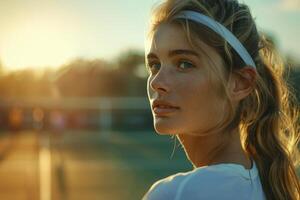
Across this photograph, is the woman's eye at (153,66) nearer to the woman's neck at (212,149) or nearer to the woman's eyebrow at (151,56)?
the woman's eyebrow at (151,56)

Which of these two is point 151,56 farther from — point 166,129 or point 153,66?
point 166,129

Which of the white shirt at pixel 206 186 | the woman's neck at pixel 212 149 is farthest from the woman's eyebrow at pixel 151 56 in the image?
the white shirt at pixel 206 186

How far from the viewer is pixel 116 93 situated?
3009cm

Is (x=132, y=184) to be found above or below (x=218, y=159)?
below

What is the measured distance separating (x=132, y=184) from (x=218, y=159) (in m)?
9.90

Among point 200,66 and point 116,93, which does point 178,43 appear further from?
point 116,93

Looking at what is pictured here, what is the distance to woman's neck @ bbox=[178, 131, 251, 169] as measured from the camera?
5.91ft

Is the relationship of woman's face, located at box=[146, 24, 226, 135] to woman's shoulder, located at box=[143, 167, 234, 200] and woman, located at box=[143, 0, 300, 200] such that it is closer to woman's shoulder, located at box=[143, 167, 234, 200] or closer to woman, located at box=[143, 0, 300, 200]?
woman, located at box=[143, 0, 300, 200]

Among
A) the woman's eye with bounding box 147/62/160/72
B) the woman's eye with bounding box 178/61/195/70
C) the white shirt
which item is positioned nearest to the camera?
the white shirt

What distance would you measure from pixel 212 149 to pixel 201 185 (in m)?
0.28

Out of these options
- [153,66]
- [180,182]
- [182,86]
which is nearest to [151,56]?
[153,66]

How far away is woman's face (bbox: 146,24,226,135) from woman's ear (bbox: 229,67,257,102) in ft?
0.16

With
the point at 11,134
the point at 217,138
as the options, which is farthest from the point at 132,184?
the point at 11,134

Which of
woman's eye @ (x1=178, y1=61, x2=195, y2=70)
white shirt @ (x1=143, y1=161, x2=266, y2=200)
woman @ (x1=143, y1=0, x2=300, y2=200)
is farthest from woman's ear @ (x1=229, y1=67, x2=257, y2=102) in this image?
white shirt @ (x1=143, y1=161, x2=266, y2=200)
